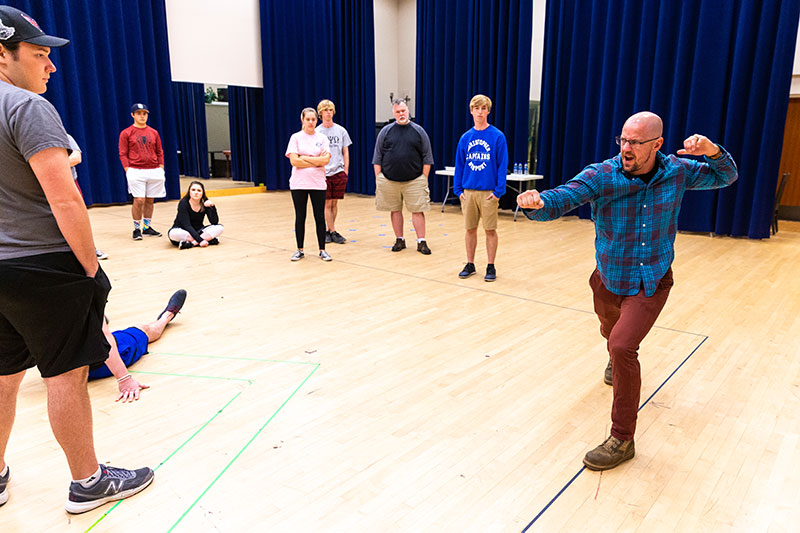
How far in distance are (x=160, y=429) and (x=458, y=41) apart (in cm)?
877

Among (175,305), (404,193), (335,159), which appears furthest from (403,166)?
(175,305)

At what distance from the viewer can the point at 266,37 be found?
1045cm

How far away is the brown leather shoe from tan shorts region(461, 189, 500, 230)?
270cm

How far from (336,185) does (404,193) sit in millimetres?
876

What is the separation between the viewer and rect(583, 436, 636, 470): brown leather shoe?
2.00 metres

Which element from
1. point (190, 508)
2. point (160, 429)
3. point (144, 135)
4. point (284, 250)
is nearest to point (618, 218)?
point (190, 508)

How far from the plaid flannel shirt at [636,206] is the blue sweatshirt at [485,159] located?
7.80 ft

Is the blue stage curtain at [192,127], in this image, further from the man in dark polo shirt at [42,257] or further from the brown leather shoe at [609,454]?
the brown leather shoe at [609,454]

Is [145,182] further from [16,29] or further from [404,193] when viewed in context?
[16,29]

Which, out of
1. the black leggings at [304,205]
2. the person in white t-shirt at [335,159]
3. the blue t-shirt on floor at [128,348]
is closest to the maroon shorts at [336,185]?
the person in white t-shirt at [335,159]

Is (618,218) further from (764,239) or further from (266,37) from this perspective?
(266,37)

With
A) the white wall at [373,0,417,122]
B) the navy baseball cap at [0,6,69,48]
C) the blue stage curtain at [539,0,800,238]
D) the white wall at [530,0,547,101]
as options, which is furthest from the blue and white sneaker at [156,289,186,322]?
the white wall at [373,0,417,122]

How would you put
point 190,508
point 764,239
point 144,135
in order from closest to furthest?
1. point 190,508
2. point 144,135
3. point 764,239

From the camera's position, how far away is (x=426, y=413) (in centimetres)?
241
